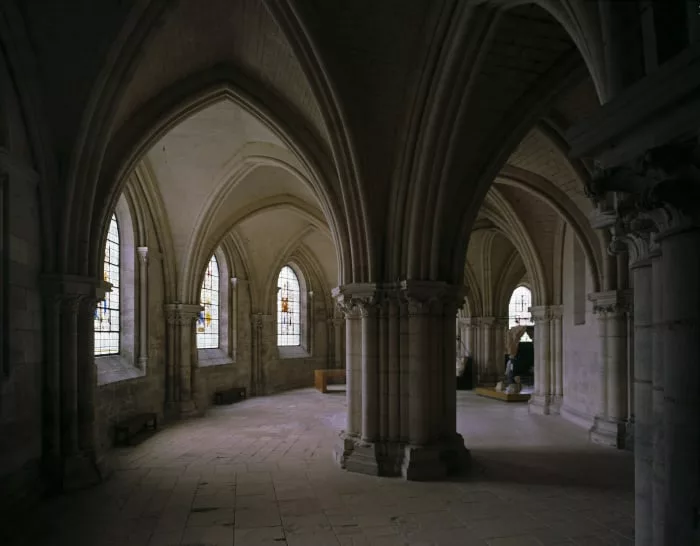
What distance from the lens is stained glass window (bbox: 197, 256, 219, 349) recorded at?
1558 cm

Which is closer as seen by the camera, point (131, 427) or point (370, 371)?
point (370, 371)

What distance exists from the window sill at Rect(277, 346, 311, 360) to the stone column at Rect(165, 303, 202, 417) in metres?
6.45

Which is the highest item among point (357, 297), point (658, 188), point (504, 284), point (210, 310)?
point (658, 188)

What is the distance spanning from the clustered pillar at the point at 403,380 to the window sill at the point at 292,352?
11636 millimetres

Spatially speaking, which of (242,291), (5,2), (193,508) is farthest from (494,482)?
(242,291)

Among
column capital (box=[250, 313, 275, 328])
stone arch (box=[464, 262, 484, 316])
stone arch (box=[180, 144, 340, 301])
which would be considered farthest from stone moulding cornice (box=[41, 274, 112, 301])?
stone arch (box=[464, 262, 484, 316])

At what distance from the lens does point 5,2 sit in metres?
5.74

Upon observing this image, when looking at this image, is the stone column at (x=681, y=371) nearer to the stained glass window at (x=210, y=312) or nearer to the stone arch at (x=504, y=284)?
the stained glass window at (x=210, y=312)

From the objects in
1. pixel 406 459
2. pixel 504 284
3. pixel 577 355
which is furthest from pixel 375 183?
pixel 504 284

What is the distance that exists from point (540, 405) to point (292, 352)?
9.34m

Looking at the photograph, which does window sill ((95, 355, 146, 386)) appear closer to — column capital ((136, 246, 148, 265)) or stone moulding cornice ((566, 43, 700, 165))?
column capital ((136, 246, 148, 265))

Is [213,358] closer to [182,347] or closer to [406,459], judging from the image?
A: [182,347]

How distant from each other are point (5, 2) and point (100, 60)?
42.2 inches

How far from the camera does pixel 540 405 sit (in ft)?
44.2
